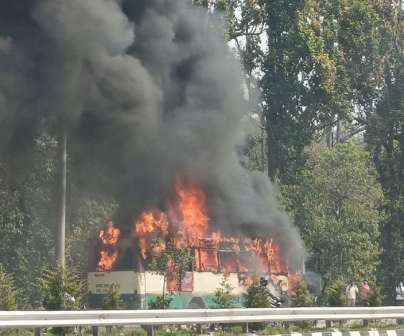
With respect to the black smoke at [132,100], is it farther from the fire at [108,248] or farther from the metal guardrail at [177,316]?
the metal guardrail at [177,316]

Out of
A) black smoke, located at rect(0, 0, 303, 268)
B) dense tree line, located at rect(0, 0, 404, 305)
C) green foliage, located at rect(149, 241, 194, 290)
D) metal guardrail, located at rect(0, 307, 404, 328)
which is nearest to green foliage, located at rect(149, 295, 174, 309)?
green foliage, located at rect(149, 241, 194, 290)

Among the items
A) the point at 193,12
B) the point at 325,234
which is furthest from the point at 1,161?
the point at 325,234

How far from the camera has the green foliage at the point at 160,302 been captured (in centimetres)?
2709

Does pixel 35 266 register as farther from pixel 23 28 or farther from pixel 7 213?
pixel 23 28

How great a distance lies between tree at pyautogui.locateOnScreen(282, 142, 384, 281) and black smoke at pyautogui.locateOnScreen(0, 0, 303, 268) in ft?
15.9

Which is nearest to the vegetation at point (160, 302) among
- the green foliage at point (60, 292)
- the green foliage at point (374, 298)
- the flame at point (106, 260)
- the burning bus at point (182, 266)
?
the burning bus at point (182, 266)

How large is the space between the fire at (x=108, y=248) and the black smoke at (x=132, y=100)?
957 mm

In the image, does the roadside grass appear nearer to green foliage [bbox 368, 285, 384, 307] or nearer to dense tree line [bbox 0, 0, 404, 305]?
green foliage [bbox 368, 285, 384, 307]

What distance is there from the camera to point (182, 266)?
30328 mm

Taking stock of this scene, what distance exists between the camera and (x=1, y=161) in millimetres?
34625

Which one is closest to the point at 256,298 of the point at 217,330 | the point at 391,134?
the point at 217,330

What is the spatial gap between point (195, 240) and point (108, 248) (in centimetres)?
316

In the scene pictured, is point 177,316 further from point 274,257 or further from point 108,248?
point 274,257

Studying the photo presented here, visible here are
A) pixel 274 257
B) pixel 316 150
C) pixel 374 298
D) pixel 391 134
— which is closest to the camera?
pixel 374 298
